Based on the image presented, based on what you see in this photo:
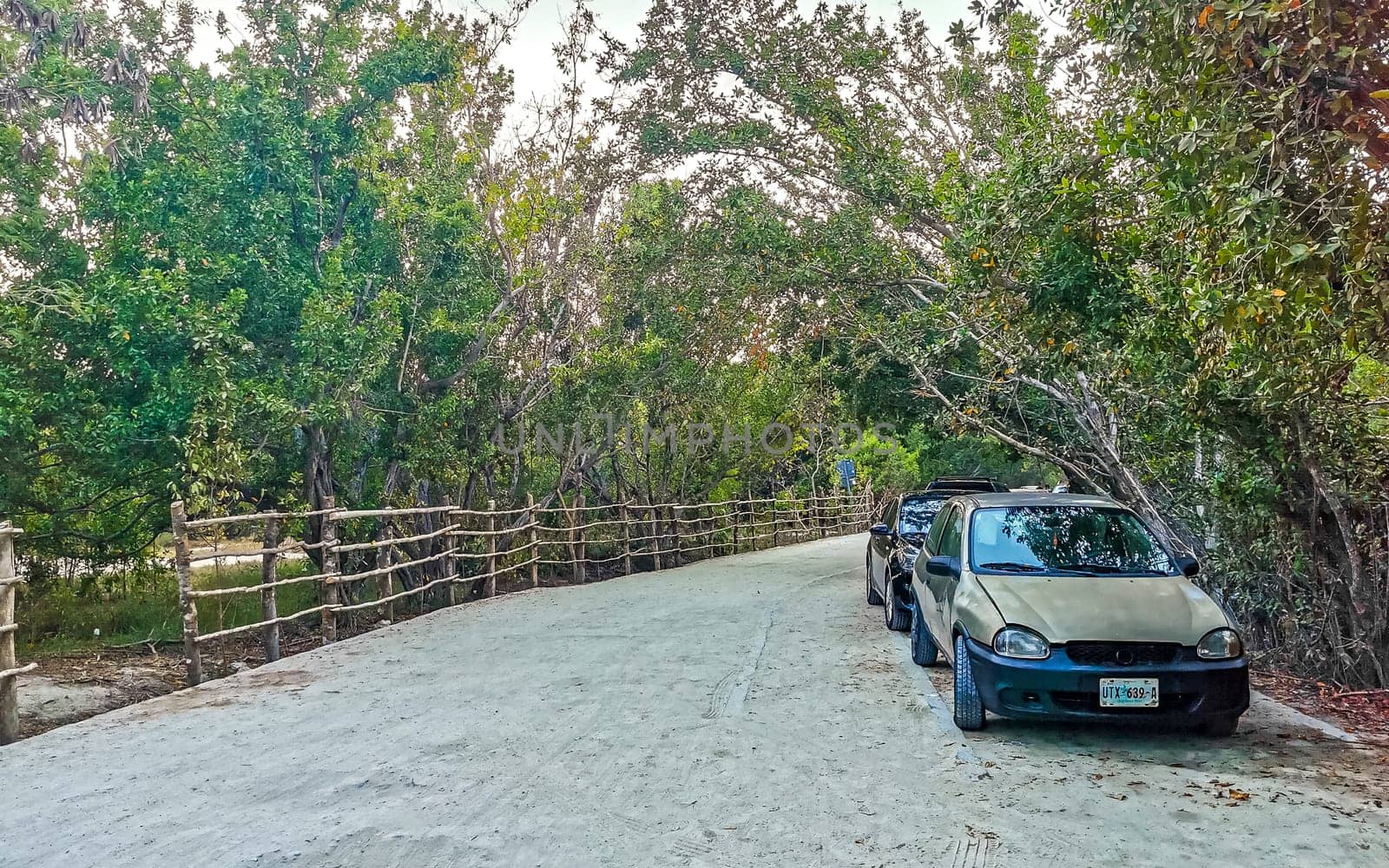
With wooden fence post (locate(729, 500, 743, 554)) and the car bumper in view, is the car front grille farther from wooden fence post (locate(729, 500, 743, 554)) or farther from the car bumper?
wooden fence post (locate(729, 500, 743, 554))

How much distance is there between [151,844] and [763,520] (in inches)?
1026

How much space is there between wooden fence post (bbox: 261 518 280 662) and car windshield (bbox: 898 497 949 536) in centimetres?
710

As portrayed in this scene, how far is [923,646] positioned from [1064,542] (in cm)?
A: 197

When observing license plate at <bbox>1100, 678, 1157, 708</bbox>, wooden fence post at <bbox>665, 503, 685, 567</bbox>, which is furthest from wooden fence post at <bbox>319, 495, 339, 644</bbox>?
wooden fence post at <bbox>665, 503, 685, 567</bbox>

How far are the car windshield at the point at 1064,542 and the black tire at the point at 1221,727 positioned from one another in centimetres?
110

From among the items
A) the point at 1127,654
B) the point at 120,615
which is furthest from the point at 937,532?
the point at 120,615

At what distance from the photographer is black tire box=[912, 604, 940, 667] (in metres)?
8.57

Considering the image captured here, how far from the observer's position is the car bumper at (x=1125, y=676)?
574 cm

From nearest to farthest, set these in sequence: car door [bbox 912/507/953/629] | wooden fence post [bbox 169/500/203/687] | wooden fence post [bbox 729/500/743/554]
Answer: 1. car door [bbox 912/507/953/629]
2. wooden fence post [bbox 169/500/203/687]
3. wooden fence post [bbox 729/500/743/554]

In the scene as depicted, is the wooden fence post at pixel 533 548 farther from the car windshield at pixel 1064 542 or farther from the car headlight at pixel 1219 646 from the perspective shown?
the car headlight at pixel 1219 646

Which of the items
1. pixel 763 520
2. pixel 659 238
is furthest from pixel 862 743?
pixel 763 520

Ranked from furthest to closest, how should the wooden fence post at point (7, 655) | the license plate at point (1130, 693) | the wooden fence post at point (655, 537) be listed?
the wooden fence post at point (655, 537)
the wooden fence post at point (7, 655)
the license plate at point (1130, 693)

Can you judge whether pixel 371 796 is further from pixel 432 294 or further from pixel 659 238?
pixel 659 238
